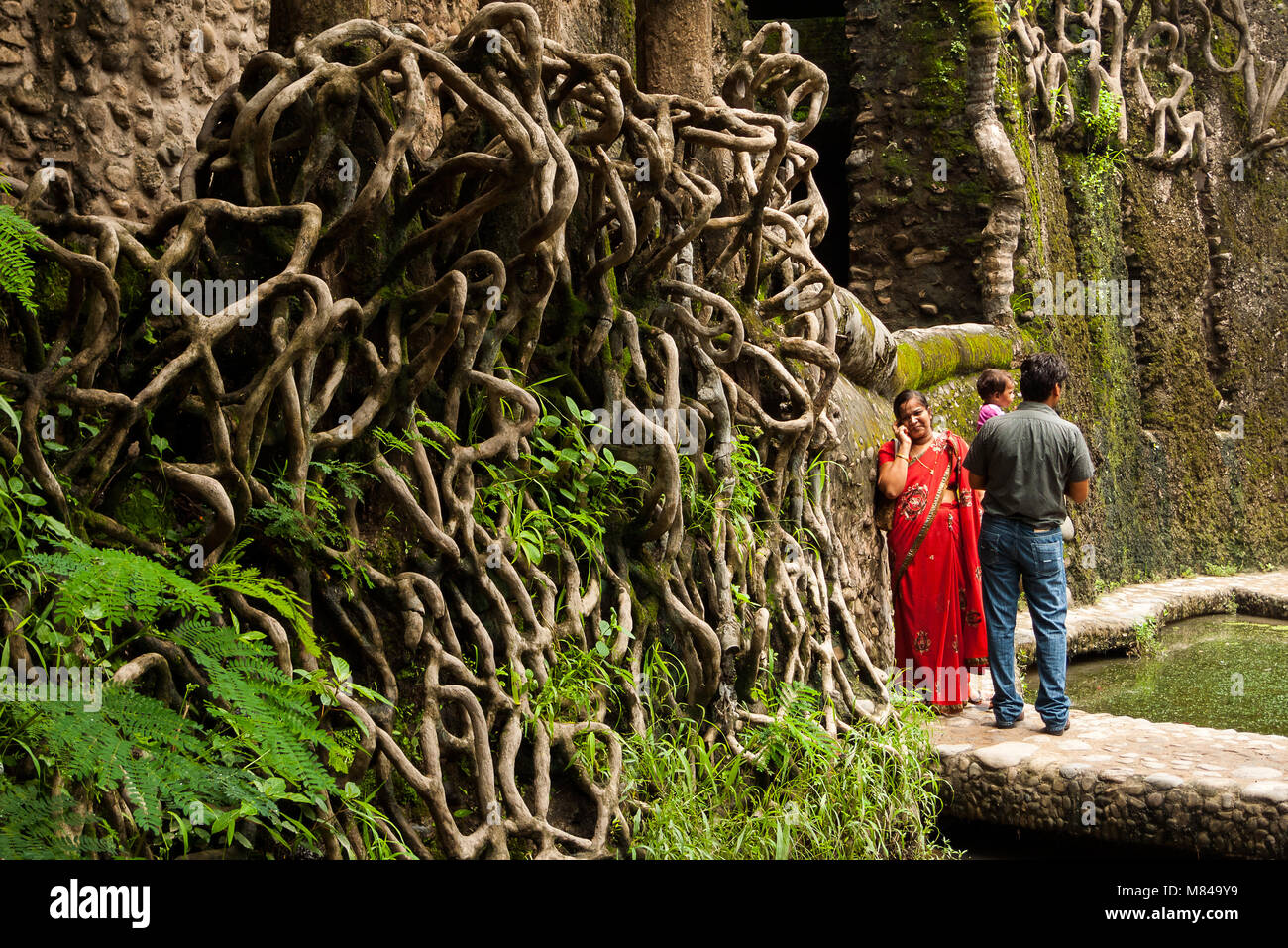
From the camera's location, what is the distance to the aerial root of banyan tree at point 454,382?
8.41 feet

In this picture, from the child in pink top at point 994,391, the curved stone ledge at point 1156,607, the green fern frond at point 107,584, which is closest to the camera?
the green fern frond at point 107,584

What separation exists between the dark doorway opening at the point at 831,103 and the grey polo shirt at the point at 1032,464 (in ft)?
12.0

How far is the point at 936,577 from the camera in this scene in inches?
202

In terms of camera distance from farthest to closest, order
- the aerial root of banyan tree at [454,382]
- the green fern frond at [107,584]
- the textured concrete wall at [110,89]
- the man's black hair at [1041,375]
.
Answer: the man's black hair at [1041,375]
the textured concrete wall at [110,89]
the aerial root of banyan tree at [454,382]
the green fern frond at [107,584]

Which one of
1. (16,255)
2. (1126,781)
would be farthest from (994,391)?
(16,255)

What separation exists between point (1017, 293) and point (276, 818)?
22.8 feet

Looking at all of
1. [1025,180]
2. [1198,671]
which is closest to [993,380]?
[1198,671]

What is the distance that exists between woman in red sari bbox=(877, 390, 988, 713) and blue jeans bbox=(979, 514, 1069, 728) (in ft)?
1.03

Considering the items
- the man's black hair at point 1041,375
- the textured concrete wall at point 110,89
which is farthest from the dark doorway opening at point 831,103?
the textured concrete wall at point 110,89

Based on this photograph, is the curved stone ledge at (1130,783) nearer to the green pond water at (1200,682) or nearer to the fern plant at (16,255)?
the green pond water at (1200,682)

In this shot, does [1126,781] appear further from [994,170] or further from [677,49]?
[994,170]

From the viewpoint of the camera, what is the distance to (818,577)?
13.5 ft

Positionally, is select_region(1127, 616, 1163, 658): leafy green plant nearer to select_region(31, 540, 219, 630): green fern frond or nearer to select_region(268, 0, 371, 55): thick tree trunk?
select_region(268, 0, 371, 55): thick tree trunk
